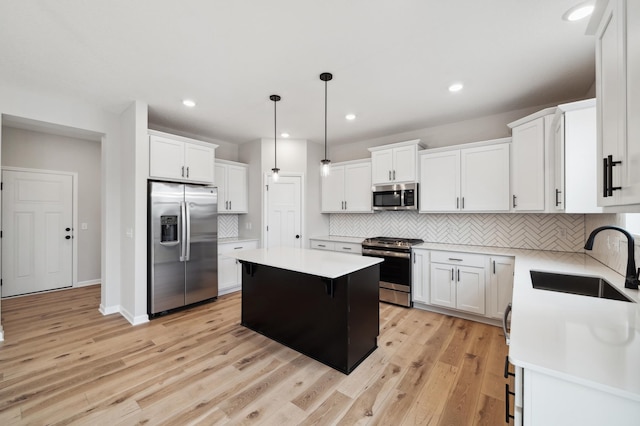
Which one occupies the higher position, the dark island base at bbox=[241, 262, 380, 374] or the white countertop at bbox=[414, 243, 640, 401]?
the white countertop at bbox=[414, 243, 640, 401]

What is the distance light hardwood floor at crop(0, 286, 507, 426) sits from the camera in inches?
72.9

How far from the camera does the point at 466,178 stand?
3.66 m

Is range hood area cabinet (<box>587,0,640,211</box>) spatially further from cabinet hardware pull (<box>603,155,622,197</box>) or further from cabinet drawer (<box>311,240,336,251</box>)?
cabinet drawer (<box>311,240,336,251</box>)

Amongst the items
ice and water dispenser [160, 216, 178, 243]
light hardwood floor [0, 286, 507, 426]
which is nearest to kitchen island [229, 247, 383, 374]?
light hardwood floor [0, 286, 507, 426]

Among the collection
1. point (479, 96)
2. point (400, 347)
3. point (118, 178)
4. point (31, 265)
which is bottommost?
point (400, 347)

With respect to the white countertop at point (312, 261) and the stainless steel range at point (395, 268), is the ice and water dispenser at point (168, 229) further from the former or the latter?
the stainless steel range at point (395, 268)

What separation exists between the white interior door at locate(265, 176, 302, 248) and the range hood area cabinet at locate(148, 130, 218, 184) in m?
1.11

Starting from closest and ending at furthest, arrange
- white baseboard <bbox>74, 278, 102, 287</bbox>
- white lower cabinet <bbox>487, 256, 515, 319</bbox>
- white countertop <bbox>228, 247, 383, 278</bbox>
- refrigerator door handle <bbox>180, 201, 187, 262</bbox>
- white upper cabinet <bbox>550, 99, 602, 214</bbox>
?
white countertop <bbox>228, 247, 383, 278</bbox> < white upper cabinet <bbox>550, 99, 602, 214</bbox> < white lower cabinet <bbox>487, 256, 515, 319</bbox> < refrigerator door handle <bbox>180, 201, 187, 262</bbox> < white baseboard <bbox>74, 278, 102, 287</bbox>

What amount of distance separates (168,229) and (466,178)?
400 centimetres

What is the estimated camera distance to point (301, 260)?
2590 millimetres

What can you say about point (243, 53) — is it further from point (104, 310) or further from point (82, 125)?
point (104, 310)

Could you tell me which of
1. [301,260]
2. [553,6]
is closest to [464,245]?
[301,260]

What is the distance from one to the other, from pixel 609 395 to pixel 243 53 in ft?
9.35

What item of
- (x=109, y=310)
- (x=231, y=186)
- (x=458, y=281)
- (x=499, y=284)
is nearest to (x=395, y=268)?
(x=458, y=281)
